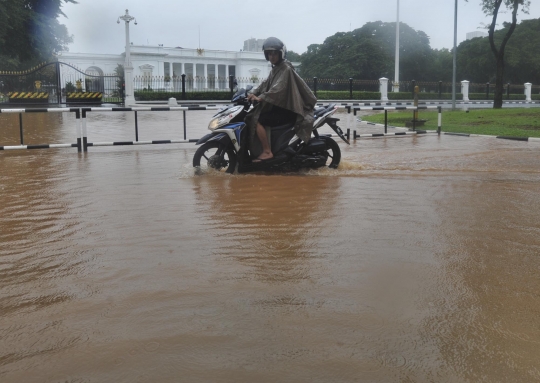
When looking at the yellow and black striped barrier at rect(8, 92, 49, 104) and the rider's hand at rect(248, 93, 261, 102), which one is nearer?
the rider's hand at rect(248, 93, 261, 102)

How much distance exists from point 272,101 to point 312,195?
1.59 m

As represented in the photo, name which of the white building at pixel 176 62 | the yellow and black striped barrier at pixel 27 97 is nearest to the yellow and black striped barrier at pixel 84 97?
the yellow and black striped barrier at pixel 27 97

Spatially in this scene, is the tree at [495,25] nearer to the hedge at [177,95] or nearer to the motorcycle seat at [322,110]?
the hedge at [177,95]

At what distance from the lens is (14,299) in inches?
128

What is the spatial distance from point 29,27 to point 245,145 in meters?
26.8

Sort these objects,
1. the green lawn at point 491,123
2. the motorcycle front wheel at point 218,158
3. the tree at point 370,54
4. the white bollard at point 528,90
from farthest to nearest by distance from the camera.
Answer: the tree at point 370,54, the white bollard at point 528,90, the green lawn at point 491,123, the motorcycle front wheel at point 218,158

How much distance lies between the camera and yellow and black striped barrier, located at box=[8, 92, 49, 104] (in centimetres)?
2811

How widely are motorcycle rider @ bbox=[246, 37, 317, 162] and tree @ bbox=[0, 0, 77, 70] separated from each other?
2329 centimetres

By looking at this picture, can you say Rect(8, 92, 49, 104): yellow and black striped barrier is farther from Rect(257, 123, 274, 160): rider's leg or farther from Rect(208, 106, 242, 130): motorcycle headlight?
Rect(257, 123, 274, 160): rider's leg

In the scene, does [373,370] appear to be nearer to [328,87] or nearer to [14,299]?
[14,299]

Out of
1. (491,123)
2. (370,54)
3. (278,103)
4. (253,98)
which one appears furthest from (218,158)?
(370,54)

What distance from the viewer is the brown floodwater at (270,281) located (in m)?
2.56

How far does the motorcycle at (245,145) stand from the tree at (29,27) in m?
22.9

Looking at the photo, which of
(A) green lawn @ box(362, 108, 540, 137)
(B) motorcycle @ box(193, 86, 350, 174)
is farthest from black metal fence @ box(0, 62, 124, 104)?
(B) motorcycle @ box(193, 86, 350, 174)
